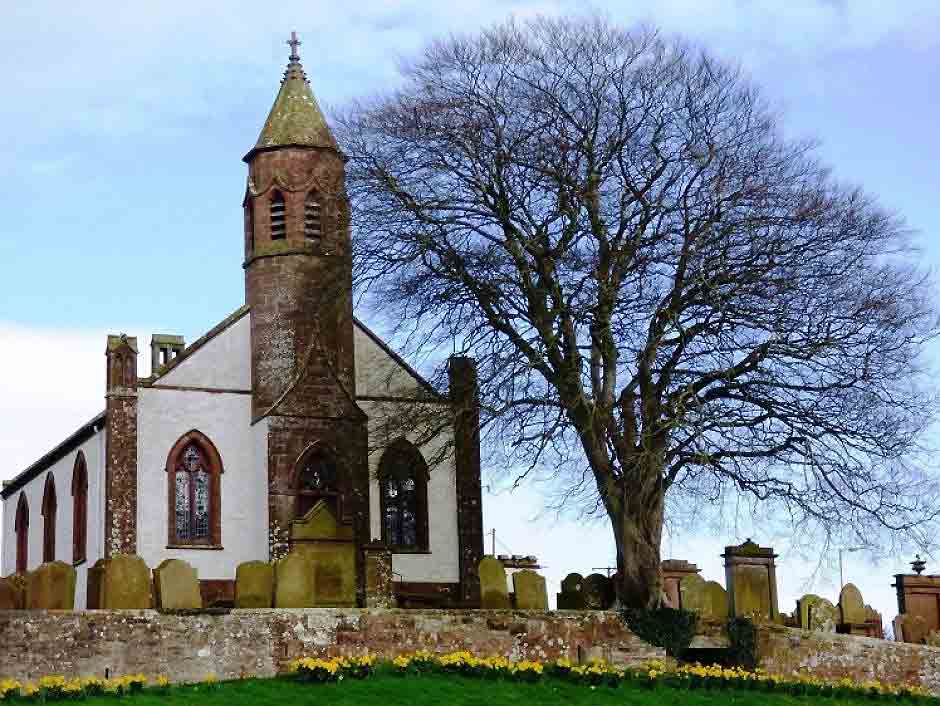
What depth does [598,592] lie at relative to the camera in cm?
3450

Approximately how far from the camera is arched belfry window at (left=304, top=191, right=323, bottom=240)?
4216 centimetres

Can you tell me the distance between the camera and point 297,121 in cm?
4291

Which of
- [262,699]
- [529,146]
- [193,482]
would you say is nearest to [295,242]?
[193,482]

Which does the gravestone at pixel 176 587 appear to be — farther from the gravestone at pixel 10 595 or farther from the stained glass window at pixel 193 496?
the stained glass window at pixel 193 496

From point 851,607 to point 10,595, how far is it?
16700 mm

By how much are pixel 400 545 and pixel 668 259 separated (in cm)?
1276

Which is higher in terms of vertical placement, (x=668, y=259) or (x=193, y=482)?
(x=668, y=259)

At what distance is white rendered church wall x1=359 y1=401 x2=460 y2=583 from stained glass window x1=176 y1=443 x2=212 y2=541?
13.0 ft

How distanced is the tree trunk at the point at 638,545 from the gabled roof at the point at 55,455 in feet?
47.3

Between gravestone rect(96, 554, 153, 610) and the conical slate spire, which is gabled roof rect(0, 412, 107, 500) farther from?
gravestone rect(96, 554, 153, 610)

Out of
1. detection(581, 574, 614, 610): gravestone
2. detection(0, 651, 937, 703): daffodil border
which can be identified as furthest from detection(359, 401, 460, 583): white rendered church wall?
detection(0, 651, 937, 703): daffodil border

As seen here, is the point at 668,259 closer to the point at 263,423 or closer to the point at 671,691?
the point at 671,691

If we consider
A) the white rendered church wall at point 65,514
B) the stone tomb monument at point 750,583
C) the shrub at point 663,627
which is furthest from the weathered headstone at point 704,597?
the white rendered church wall at point 65,514

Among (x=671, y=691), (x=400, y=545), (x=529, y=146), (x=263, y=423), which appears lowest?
(x=671, y=691)
